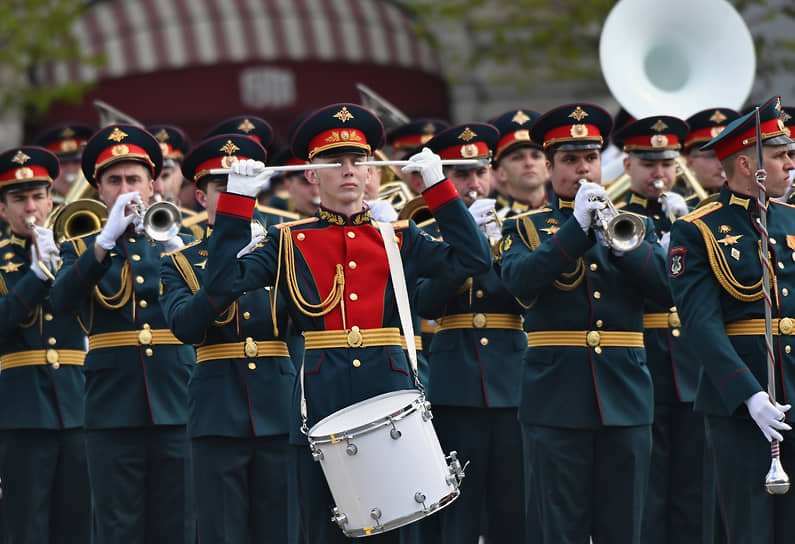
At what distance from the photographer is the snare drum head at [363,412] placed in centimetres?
545

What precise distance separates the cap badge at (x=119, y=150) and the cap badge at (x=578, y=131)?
2.52 metres

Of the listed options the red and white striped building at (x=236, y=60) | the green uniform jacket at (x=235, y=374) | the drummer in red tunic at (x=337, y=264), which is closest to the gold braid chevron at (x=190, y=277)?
the green uniform jacket at (x=235, y=374)

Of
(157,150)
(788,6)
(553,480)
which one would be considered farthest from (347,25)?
(553,480)

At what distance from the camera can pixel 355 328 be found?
19.2 ft

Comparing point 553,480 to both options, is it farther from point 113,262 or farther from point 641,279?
A: point 113,262

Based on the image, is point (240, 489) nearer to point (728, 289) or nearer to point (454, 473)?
point (454, 473)

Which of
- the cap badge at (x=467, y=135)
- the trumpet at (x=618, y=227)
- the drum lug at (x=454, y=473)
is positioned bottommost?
the drum lug at (x=454, y=473)

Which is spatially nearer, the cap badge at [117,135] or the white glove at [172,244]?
the white glove at [172,244]

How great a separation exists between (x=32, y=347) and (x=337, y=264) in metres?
3.12

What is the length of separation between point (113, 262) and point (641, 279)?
3.01 m

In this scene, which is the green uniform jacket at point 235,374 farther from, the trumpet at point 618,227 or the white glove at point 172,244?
the trumpet at point 618,227

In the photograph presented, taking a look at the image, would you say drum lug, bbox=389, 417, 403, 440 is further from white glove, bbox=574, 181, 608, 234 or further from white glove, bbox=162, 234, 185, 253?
white glove, bbox=162, 234, 185, 253

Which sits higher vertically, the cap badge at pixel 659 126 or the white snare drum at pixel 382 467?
the cap badge at pixel 659 126

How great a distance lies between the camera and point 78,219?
8.34 meters
